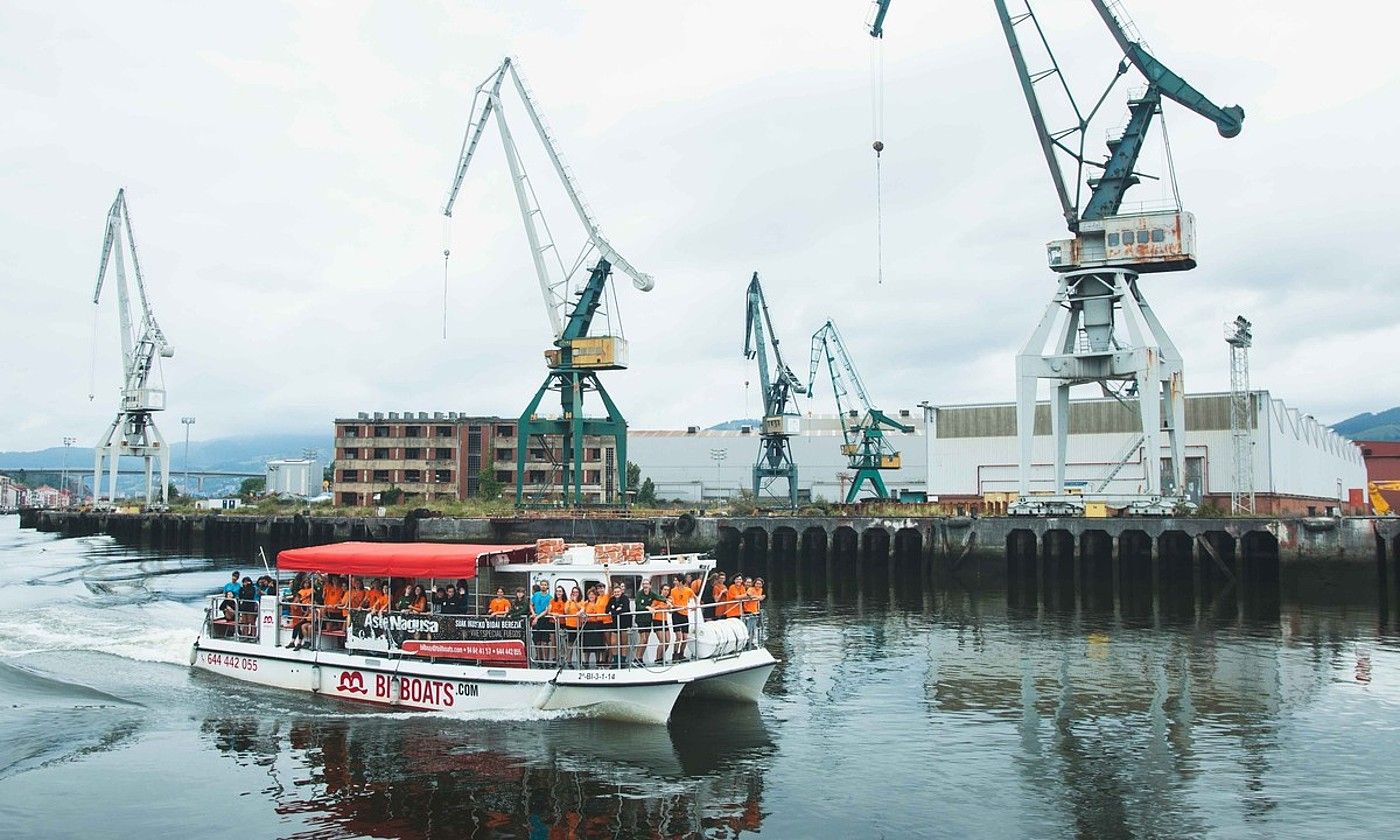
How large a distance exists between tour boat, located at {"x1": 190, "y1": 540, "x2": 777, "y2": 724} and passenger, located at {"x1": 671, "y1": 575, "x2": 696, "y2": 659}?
4.4 inches

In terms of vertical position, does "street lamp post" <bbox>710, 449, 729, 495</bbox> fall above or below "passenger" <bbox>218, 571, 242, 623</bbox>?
above

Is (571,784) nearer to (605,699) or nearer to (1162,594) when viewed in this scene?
(605,699)

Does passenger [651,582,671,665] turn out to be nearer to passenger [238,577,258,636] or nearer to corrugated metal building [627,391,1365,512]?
passenger [238,577,258,636]

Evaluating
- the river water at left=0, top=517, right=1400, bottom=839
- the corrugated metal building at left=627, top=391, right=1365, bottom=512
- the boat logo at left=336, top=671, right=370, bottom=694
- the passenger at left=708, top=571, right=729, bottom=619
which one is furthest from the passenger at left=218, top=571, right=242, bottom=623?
the corrugated metal building at left=627, top=391, right=1365, bottom=512

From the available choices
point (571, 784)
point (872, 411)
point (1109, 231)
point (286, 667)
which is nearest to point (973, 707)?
point (571, 784)

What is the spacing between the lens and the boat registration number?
938 inches

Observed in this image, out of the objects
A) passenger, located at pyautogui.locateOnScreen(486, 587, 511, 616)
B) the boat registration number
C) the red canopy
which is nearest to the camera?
passenger, located at pyautogui.locateOnScreen(486, 587, 511, 616)

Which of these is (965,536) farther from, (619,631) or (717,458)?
(717,458)

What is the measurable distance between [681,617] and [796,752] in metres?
3.56

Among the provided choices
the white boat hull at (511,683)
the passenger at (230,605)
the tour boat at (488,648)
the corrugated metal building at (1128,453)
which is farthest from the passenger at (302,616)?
the corrugated metal building at (1128,453)

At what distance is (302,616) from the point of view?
23.6m

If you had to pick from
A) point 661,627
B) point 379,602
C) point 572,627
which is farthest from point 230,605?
point 661,627

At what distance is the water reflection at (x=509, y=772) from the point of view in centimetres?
1477

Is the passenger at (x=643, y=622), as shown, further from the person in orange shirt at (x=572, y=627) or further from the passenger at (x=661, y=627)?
the person in orange shirt at (x=572, y=627)
